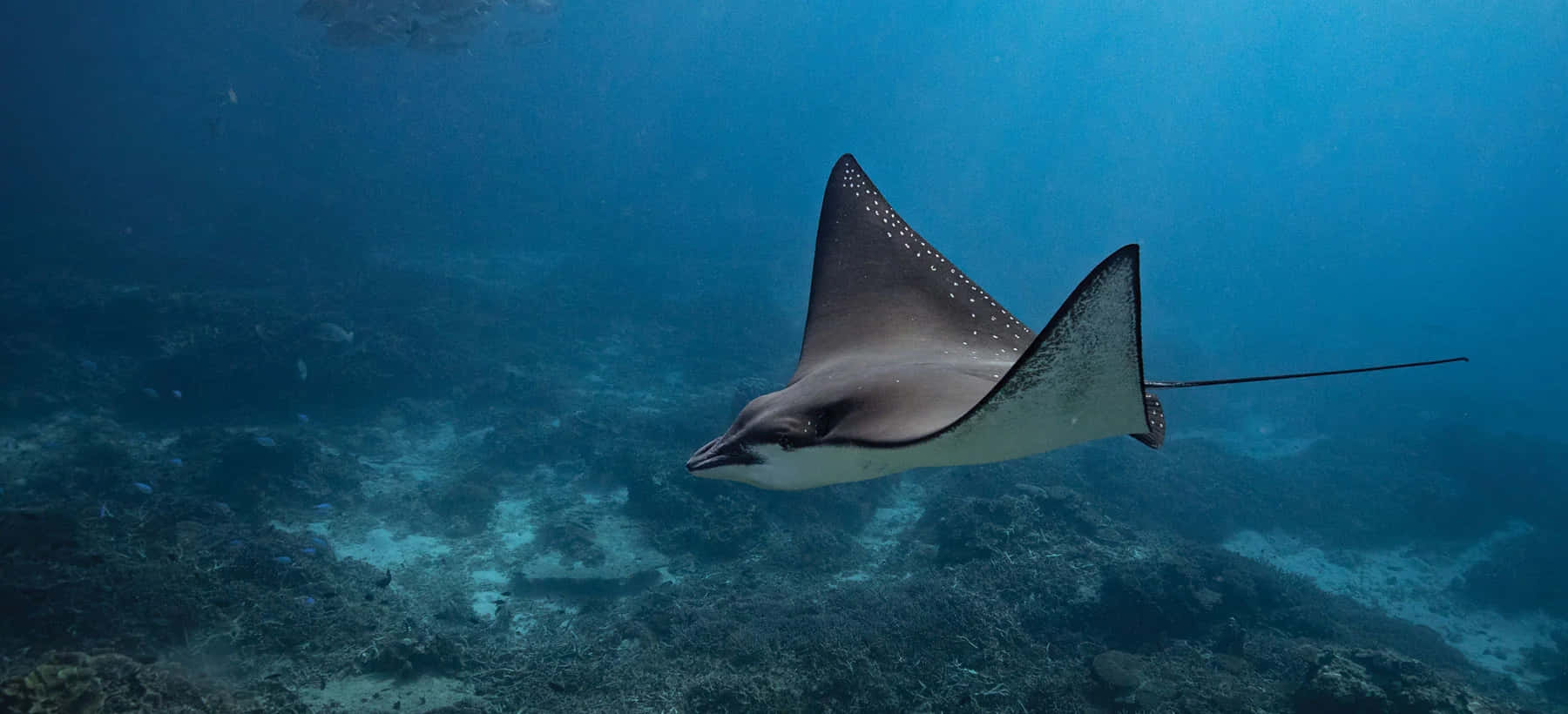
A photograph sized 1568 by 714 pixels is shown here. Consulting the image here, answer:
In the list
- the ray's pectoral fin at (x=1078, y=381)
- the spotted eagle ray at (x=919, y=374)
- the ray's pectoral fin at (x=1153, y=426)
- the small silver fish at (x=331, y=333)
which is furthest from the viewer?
the small silver fish at (x=331, y=333)

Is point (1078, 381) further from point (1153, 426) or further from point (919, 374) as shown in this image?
point (919, 374)

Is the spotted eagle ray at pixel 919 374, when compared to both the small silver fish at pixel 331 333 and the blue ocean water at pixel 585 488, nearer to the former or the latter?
the blue ocean water at pixel 585 488

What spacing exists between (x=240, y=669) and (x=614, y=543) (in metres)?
5.04

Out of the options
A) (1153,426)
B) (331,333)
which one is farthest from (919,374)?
(331,333)

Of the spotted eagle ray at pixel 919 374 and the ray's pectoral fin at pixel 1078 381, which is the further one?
the spotted eagle ray at pixel 919 374

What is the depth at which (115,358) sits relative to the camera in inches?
542

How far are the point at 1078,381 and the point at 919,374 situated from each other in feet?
3.27

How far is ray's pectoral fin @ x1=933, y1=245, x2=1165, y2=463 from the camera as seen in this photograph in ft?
5.90

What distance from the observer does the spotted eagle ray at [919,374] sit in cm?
192

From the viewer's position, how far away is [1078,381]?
2.06 metres

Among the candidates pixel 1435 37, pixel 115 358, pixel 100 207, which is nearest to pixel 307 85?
pixel 100 207

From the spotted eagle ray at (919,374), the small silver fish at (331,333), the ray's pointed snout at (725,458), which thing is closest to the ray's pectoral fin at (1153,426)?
the spotted eagle ray at (919,374)

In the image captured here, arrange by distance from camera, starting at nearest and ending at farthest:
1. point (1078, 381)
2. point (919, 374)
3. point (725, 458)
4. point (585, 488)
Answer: point (1078, 381) → point (725, 458) → point (919, 374) → point (585, 488)

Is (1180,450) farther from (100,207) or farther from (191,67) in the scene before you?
(191,67)
